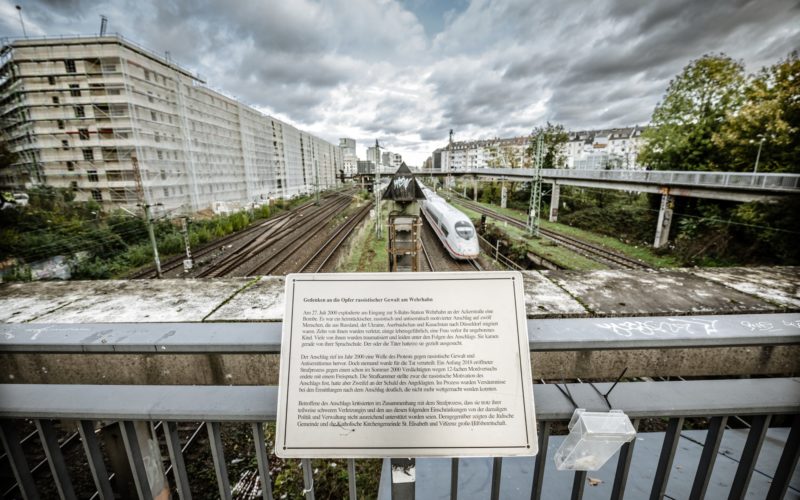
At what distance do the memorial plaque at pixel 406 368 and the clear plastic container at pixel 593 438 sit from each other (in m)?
0.12

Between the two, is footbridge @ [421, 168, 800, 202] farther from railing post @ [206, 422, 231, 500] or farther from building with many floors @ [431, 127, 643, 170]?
building with many floors @ [431, 127, 643, 170]

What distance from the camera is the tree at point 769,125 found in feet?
45.7

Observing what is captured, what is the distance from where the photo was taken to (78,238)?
50.8 feet

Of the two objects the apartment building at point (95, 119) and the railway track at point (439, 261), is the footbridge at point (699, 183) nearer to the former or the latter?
the railway track at point (439, 261)

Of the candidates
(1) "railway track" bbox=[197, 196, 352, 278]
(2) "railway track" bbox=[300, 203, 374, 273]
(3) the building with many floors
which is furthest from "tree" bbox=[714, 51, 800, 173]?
(3) the building with many floors

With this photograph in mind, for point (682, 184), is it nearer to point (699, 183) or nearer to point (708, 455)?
point (699, 183)

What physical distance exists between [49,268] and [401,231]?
16.2 m

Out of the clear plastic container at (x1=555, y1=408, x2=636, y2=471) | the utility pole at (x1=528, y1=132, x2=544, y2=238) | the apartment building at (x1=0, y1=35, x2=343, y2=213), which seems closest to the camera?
the clear plastic container at (x1=555, y1=408, x2=636, y2=471)

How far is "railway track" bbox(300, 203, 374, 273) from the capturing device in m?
13.8

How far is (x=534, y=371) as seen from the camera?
7.97 ft

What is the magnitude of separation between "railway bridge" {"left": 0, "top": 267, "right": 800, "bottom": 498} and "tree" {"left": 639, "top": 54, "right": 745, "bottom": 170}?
22.9 metres

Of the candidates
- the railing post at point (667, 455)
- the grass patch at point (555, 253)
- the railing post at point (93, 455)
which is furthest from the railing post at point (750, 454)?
the grass patch at point (555, 253)

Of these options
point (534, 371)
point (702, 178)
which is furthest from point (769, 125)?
point (534, 371)

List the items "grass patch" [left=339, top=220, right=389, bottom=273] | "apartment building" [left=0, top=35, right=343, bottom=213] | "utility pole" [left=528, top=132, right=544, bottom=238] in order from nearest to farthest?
1. "grass patch" [left=339, top=220, right=389, bottom=273]
2. "utility pole" [left=528, top=132, right=544, bottom=238]
3. "apartment building" [left=0, top=35, right=343, bottom=213]
